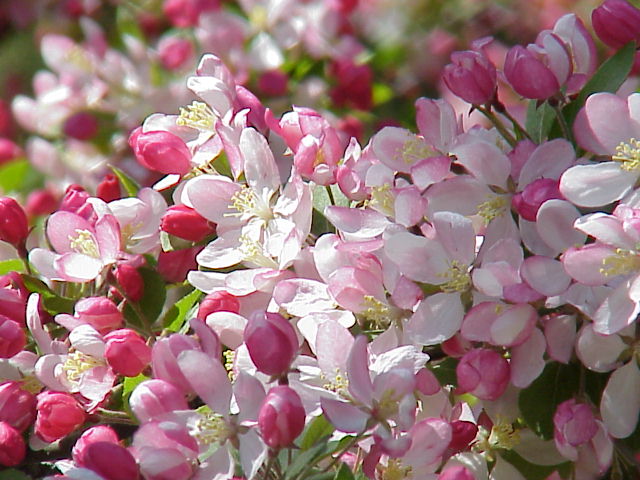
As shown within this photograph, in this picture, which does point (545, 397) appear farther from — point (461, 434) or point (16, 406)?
point (16, 406)

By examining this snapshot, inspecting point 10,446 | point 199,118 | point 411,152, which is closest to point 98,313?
point 10,446

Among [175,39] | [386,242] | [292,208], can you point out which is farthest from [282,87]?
[386,242]

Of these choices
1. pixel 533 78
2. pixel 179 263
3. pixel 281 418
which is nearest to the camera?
pixel 281 418

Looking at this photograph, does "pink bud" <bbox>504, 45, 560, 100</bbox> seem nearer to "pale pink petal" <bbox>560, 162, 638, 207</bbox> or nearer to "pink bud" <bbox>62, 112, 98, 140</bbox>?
"pale pink petal" <bbox>560, 162, 638, 207</bbox>

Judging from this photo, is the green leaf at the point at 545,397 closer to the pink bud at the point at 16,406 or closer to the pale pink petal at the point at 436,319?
the pale pink petal at the point at 436,319

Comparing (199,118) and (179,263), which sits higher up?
(199,118)

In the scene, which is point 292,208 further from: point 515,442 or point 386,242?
point 515,442

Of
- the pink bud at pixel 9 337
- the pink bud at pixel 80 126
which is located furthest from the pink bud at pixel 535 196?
the pink bud at pixel 80 126
